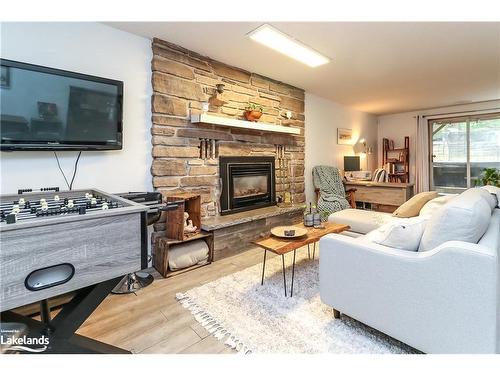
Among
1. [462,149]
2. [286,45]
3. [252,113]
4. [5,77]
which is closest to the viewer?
[5,77]

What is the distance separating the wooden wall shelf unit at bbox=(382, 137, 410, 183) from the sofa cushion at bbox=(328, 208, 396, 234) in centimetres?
343

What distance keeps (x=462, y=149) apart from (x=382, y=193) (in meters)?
2.33

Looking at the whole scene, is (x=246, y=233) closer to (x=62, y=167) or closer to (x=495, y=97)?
(x=62, y=167)

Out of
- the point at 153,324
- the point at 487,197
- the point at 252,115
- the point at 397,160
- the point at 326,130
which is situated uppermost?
the point at 326,130

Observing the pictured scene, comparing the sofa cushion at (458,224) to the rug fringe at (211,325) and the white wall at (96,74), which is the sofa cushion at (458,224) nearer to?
the rug fringe at (211,325)

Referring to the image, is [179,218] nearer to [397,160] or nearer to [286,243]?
[286,243]

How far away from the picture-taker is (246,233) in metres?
3.27

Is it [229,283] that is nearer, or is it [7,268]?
[7,268]

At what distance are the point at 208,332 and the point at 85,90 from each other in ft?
6.66

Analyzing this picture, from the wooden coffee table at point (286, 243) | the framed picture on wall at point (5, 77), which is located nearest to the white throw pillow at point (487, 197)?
the wooden coffee table at point (286, 243)

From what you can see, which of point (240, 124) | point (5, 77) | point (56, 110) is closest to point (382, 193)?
point (240, 124)

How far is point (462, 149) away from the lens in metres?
5.68
